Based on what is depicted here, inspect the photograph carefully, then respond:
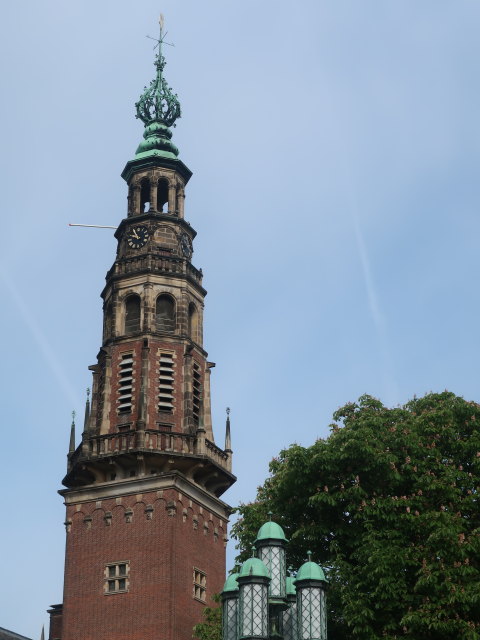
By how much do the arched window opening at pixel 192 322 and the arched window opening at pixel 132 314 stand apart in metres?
2.66

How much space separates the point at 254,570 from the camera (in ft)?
77.7

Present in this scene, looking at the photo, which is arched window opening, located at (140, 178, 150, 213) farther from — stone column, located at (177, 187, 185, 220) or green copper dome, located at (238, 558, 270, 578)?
green copper dome, located at (238, 558, 270, 578)

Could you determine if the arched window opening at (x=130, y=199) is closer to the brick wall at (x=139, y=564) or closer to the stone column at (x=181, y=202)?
the stone column at (x=181, y=202)

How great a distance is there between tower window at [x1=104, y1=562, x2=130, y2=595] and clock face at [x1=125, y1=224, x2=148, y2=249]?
16887 millimetres

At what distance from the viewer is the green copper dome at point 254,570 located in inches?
930

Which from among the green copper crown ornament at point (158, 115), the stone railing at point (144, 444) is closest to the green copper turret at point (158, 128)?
the green copper crown ornament at point (158, 115)

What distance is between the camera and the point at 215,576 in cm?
5231

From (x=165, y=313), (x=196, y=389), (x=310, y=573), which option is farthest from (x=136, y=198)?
(x=310, y=573)

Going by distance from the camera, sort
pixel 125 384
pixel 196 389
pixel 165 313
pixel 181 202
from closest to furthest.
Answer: pixel 125 384 < pixel 196 389 < pixel 165 313 < pixel 181 202

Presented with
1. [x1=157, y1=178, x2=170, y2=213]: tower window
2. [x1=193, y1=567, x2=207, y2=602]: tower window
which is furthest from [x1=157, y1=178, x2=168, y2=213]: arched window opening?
[x1=193, y1=567, x2=207, y2=602]: tower window

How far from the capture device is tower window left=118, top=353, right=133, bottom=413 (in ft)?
175

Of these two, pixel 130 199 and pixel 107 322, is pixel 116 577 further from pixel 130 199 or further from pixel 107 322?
pixel 130 199

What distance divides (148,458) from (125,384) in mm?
4533

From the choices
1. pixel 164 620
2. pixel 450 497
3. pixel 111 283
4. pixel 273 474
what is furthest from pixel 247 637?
pixel 111 283
